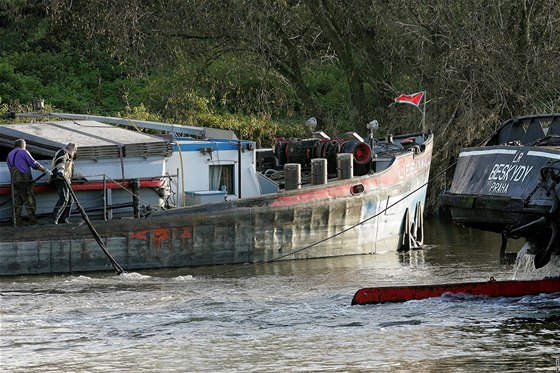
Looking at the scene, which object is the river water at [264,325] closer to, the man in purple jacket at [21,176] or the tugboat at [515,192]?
the tugboat at [515,192]

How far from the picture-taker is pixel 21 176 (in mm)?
19078

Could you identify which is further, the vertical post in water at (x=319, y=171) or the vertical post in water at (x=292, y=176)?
the vertical post in water at (x=319, y=171)

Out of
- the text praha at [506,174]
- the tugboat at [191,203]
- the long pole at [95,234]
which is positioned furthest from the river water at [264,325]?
the text praha at [506,174]

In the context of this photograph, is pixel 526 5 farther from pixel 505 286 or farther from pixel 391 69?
pixel 505 286

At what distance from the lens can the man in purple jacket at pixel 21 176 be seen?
19.0m

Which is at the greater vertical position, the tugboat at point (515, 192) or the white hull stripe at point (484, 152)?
the white hull stripe at point (484, 152)

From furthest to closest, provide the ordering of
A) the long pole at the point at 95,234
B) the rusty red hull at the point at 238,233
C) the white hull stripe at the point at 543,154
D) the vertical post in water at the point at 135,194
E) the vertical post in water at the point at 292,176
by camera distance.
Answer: the vertical post in water at the point at 292,176 < the vertical post in water at the point at 135,194 < the rusty red hull at the point at 238,233 < the long pole at the point at 95,234 < the white hull stripe at the point at 543,154

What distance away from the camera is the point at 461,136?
25.9 m

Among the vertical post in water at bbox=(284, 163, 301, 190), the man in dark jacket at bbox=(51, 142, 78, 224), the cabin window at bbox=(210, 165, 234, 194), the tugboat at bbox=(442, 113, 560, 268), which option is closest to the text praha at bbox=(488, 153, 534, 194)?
the tugboat at bbox=(442, 113, 560, 268)

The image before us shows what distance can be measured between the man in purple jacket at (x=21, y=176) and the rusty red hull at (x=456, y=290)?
587 centimetres

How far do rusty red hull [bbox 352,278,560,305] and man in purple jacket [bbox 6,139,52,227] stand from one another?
5873 millimetres

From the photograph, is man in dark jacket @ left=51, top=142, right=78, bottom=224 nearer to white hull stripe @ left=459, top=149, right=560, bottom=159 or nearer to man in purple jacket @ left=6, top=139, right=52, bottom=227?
man in purple jacket @ left=6, top=139, right=52, bottom=227

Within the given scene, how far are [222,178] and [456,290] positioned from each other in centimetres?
669

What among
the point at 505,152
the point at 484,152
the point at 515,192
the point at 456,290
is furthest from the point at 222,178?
the point at 515,192
